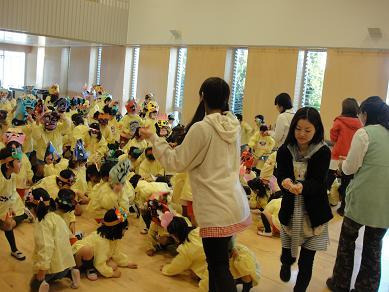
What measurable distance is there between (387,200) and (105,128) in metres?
5.13

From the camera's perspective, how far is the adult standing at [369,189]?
3.25m

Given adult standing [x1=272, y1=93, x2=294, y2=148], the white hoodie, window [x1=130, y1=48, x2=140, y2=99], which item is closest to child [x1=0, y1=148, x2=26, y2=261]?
the white hoodie

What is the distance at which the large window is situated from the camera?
17328mm

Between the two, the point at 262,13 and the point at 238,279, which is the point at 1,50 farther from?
the point at 238,279

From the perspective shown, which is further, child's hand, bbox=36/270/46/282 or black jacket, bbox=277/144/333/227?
child's hand, bbox=36/270/46/282

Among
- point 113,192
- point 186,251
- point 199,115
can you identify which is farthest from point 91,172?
point 199,115

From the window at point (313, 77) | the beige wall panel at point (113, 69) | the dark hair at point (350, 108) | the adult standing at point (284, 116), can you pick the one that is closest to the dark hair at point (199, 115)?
the adult standing at point (284, 116)

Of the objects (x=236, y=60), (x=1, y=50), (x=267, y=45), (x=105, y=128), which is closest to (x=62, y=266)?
(x=105, y=128)

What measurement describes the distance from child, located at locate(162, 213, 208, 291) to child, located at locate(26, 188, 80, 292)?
0.90 metres

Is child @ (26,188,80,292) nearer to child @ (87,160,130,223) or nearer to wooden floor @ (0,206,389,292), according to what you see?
wooden floor @ (0,206,389,292)

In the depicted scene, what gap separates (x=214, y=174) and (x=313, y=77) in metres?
7.31

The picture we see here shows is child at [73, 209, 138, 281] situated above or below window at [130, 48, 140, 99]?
below

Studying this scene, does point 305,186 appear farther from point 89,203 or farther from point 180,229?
point 89,203

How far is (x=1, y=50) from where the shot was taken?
17328 mm
